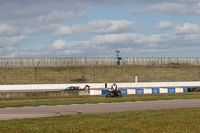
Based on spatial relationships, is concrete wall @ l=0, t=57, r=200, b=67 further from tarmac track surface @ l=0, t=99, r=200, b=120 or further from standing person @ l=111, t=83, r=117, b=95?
tarmac track surface @ l=0, t=99, r=200, b=120

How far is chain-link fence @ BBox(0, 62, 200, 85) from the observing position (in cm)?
6938

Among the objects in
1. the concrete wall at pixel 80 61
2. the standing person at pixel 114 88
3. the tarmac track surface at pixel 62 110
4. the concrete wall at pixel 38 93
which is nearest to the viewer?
the tarmac track surface at pixel 62 110

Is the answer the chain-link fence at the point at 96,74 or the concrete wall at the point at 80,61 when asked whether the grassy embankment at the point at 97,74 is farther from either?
the concrete wall at the point at 80,61

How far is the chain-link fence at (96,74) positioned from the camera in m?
69.4

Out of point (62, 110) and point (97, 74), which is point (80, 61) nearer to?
point (97, 74)

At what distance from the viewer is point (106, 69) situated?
7931 centimetres

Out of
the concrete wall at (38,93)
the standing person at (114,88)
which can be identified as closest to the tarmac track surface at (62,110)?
the standing person at (114,88)

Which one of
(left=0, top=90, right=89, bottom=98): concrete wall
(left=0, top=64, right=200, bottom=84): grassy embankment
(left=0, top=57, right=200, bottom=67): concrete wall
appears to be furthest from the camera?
(left=0, top=57, right=200, bottom=67): concrete wall

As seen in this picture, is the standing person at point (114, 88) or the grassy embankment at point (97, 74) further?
the grassy embankment at point (97, 74)

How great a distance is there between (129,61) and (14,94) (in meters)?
53.8

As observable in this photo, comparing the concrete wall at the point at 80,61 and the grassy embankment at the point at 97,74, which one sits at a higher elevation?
the concrete wall at the point at 80,61

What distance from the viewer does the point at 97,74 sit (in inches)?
2906

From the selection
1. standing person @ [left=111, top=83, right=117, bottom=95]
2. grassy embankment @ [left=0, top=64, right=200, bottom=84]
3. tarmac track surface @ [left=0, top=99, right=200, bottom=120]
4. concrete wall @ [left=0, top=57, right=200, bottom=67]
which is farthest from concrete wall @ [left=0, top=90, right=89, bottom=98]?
concrete wall @ [left=0, top=57, right=200, bottom=67]

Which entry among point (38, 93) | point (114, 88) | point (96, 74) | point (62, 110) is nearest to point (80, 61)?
point (96, 74)
